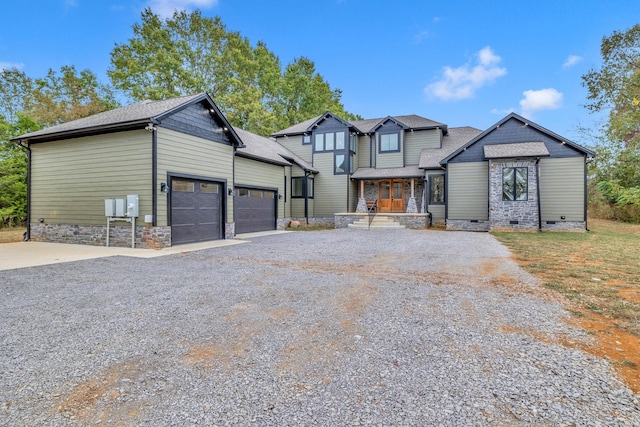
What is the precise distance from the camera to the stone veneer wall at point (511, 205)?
46.4ft

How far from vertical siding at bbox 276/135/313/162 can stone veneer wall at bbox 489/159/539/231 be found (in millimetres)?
10853

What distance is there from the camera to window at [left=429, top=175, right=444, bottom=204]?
17828 mm

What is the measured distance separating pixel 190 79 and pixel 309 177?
13.8 metres

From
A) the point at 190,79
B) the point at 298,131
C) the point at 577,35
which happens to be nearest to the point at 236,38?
the point at 190,79

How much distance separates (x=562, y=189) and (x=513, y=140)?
308 centimetres

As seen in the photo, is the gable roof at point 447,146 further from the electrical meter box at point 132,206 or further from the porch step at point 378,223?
the electrical meter box at point 132,206

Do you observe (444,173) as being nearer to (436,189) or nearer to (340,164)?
(436,189)

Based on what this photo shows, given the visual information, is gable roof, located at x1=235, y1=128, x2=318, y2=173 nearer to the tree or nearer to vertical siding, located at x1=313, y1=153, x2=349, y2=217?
vertical siding, located at x1=313, y1=153, x2=349, y2=217

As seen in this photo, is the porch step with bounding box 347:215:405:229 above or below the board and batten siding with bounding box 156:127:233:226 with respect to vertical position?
below

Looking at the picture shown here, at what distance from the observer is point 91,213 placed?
10.5 metres

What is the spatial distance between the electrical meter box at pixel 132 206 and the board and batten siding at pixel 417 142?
15.6 m

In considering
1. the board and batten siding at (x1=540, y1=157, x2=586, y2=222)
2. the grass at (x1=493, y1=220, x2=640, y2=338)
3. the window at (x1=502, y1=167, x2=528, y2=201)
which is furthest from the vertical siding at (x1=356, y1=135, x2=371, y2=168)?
the grass at (x1=493, y1=220, x2=640, y2=338)

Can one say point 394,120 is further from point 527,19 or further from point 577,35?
point 577,35

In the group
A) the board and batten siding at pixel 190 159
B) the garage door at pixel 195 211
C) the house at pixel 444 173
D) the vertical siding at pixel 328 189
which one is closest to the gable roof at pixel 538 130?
the house at pixel 444 173
